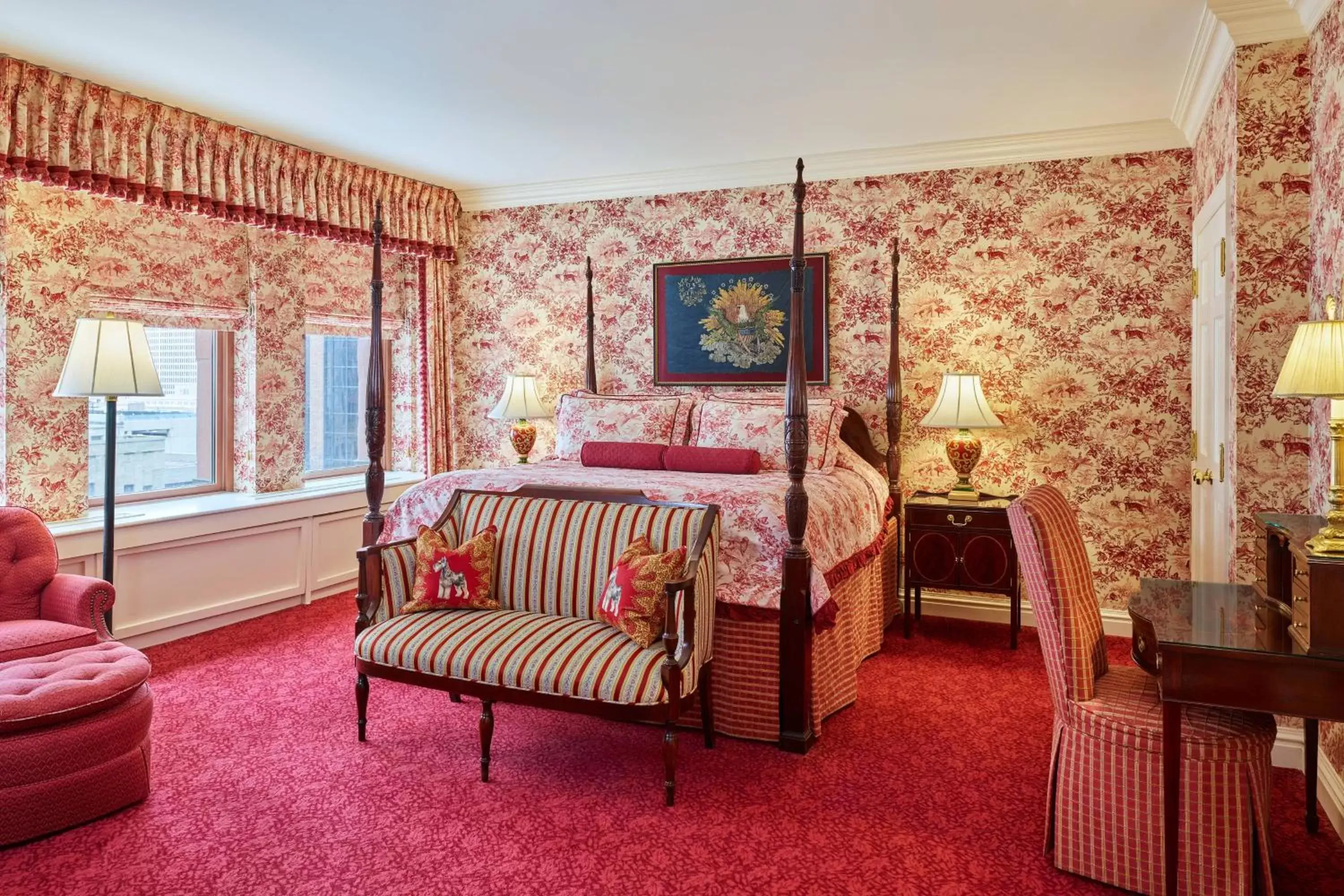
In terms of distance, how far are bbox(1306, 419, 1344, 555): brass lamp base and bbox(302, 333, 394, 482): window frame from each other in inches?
186

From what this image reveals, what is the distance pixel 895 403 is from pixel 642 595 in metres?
2.49

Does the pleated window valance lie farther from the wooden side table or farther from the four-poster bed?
the wooden side table

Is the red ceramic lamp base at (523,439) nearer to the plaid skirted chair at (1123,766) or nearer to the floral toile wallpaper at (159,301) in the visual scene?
the floral toile wallpaper at (159,301)

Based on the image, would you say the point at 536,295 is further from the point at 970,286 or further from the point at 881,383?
the point at 970,286

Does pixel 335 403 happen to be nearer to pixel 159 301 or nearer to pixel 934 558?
pixel 159 301

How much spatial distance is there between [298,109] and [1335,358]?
4253mm

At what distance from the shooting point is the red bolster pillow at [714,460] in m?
4.30

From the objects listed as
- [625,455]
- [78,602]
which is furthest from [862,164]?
[78,602]

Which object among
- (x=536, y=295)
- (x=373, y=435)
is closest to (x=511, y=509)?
(x=373, y=435)

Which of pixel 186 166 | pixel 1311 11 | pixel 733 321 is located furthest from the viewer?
pixel 733 321

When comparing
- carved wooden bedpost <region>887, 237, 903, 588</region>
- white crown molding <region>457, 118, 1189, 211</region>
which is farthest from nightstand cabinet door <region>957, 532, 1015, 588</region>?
white crown molding <region>457, 118, 1189, 211</region>

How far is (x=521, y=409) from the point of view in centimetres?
550

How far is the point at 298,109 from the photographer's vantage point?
417 cm

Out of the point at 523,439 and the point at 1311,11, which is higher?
the point at 1311,11
